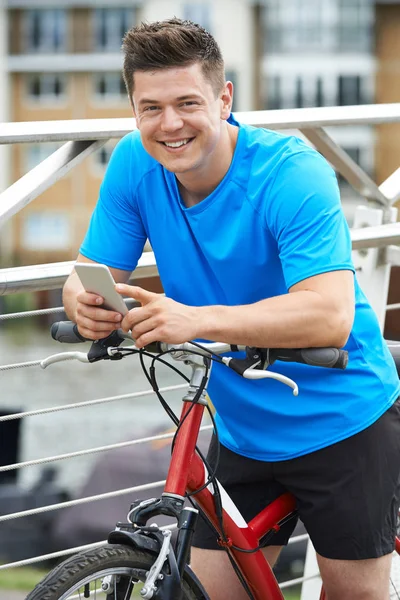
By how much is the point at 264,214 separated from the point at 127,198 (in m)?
0.28

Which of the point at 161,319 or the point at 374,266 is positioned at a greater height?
the point at 161,319

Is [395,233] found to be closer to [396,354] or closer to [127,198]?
[396,354]

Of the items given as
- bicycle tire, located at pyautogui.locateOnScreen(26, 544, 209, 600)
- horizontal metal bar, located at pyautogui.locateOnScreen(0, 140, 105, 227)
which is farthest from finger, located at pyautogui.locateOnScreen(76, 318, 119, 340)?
horizontal metal bar, located at pyautogui.locateOnScreen(0, 140, 105, 227)

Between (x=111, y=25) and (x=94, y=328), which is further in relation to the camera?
(x=111, y=25)

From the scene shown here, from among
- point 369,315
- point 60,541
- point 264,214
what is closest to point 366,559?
point 369,315

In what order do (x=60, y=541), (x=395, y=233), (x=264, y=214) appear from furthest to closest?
(x=60, y=541), (x=395, y=233), (x=264, y=214)

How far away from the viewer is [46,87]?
136ft

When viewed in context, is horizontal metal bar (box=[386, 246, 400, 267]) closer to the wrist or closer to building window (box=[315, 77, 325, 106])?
the wrist

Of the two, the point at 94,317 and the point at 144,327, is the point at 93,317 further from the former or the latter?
the point at 144,327

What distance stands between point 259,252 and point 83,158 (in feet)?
2.02

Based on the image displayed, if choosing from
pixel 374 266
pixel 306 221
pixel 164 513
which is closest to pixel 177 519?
pixel 164 513

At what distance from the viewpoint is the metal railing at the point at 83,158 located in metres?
2.11

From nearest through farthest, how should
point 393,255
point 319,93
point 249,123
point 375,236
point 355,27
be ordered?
point 249,123
point 375,236
point 393,255
point 319,93
point 355,27

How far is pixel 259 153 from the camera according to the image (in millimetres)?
1759
